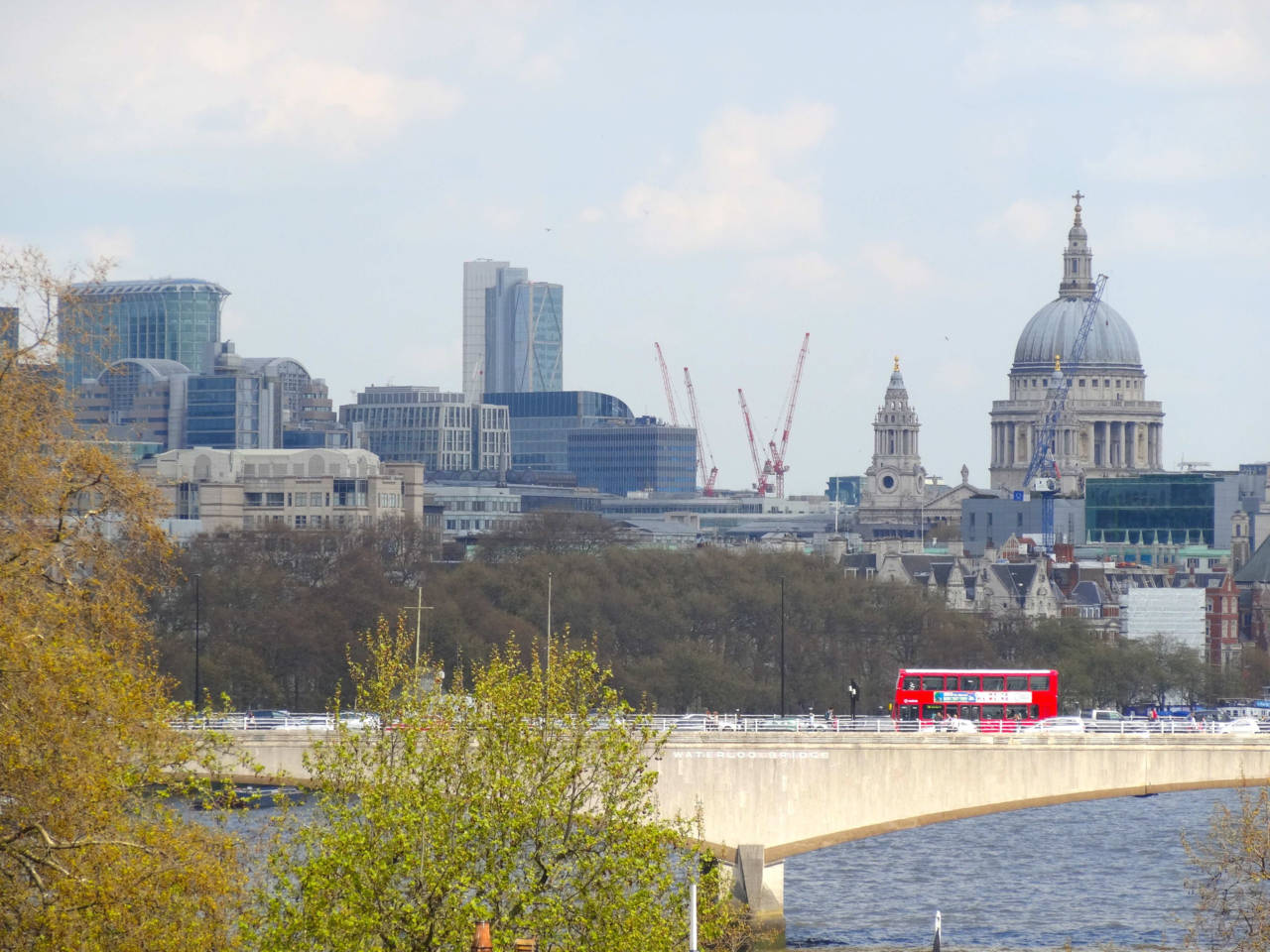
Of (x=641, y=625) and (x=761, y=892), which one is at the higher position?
(x=641, y=625)

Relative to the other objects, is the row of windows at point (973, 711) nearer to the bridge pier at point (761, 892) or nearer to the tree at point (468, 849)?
the bridge pier at point (761, 892)

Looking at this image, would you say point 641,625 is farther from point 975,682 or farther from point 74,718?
point 74,718

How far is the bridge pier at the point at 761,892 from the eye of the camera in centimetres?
6569

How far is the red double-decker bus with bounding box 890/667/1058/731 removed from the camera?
87.2 meters

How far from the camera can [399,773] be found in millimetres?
34906

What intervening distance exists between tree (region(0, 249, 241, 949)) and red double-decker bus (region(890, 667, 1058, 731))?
55053 millimetres

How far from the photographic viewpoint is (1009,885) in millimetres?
77500

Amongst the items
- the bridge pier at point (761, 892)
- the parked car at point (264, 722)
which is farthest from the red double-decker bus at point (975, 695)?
the parked car at point (264, 722)

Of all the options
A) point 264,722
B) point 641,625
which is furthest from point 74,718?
point 641,625

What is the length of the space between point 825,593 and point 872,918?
220 feet

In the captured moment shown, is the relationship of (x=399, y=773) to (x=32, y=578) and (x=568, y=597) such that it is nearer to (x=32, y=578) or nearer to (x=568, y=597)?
(x=32, y=578)

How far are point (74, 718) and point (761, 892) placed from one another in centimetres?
3785

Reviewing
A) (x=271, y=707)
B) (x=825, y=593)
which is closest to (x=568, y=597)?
(x=825, y=593)

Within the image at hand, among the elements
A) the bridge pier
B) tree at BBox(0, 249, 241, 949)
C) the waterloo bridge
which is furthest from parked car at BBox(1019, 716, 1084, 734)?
tree at BBox(0, 249, 241, 949)
